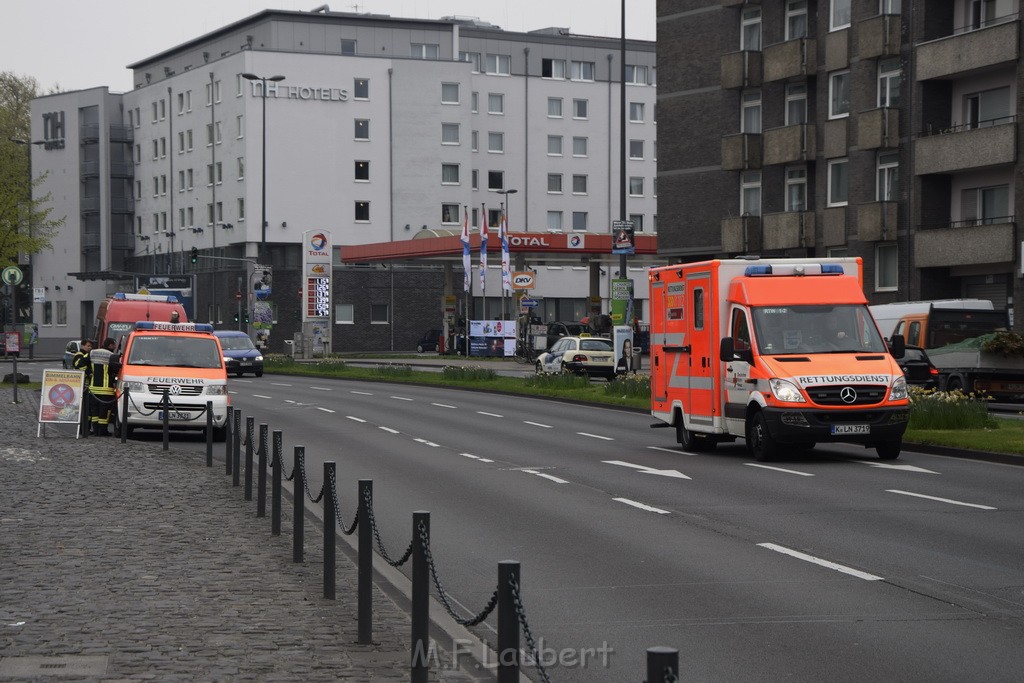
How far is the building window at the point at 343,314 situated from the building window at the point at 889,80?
5277 cm

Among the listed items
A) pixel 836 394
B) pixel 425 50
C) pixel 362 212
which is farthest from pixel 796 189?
pixel 425 50

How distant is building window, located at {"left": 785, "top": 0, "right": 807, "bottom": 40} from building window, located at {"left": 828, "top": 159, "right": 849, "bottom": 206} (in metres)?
4.65

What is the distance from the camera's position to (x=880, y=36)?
48.0 meters

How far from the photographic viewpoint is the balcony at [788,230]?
51656 millimetres

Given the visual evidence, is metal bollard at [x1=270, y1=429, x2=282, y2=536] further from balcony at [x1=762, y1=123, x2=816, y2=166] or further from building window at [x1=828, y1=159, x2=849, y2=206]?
balcony at [x1=762, y1=123, x2=816, y2=166]

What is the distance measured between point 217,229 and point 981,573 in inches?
3618

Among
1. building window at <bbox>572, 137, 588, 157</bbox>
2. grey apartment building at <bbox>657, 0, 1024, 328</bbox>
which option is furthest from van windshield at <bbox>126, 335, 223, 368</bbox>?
building window at <bbox>572, 137, 588, 157</bbox>

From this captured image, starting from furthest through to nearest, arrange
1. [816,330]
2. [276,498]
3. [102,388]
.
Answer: [102,388], [816,330], [276,498]

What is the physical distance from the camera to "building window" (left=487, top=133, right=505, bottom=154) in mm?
108438

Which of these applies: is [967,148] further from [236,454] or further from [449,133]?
[449,133]

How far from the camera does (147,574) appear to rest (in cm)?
1033

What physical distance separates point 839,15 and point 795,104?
12.0ft

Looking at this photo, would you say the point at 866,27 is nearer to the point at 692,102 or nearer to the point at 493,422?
the point at 692,102

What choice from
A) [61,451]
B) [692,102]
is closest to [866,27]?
[692,102]
